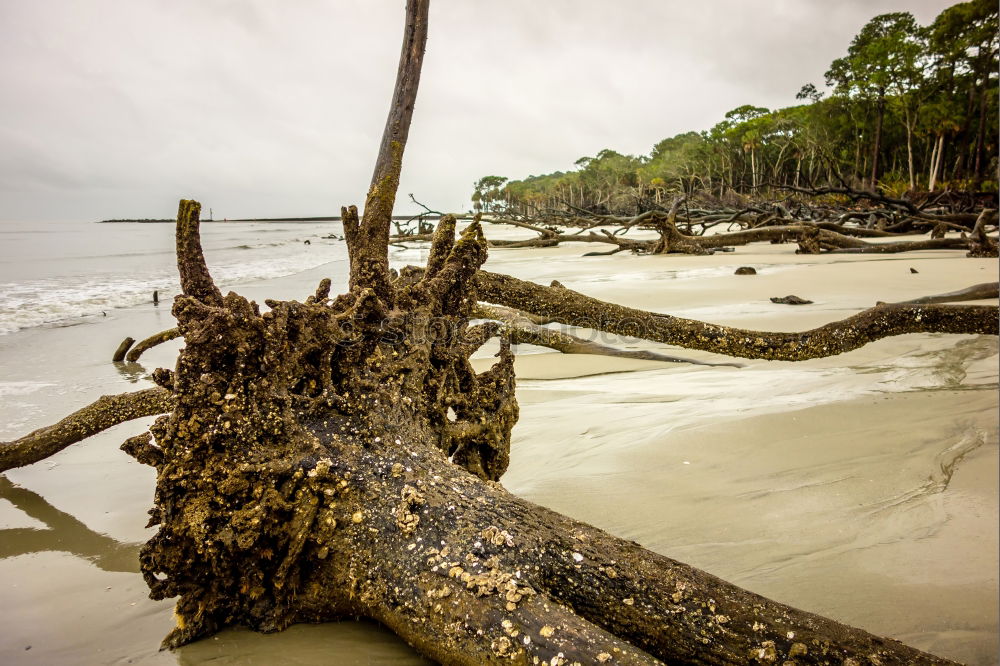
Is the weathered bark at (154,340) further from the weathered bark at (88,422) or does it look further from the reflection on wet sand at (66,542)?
the reflection on wet sand at (66,542)

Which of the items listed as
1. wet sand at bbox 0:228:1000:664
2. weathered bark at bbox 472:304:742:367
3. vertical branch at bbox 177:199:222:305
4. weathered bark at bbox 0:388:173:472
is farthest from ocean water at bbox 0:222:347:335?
vertical branch at bbox 177:199:222:305

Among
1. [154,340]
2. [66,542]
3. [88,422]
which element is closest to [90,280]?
[154,340]

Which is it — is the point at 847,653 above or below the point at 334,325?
below

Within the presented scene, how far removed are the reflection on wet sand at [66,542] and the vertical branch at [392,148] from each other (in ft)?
4.59

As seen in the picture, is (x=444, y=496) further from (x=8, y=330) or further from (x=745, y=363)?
(x=8, y=330)

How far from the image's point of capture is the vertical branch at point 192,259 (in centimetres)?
172

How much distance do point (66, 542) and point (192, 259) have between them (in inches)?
62.8

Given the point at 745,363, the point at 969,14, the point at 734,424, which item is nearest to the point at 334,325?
the point at 734,424

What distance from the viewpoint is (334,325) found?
1841 millimetres

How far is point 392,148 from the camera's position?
2984 mm

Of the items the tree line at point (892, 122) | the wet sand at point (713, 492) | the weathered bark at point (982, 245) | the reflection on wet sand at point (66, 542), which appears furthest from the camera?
the tree line at point (892, 122)

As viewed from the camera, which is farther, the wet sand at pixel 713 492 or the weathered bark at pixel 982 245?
the weathered bark at pixel 982 245

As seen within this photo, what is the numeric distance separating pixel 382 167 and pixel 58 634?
7.57ft

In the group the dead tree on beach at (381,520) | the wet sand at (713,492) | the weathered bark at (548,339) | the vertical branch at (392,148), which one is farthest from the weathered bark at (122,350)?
the dead tree on beach at (381,520)
